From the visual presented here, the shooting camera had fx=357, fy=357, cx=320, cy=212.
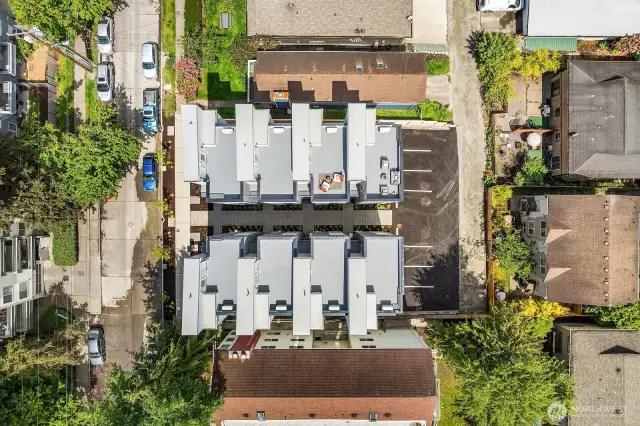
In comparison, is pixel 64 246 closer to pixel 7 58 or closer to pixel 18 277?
pixel 18 277

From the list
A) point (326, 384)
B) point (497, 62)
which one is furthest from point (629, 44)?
point (326, 384)

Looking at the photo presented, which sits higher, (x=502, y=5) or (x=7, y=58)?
(x=502, y=5)

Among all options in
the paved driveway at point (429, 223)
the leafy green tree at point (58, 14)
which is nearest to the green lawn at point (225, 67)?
the leafy green tree at point (58, 14)

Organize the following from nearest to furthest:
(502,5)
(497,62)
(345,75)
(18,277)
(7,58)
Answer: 1. (345,75)
2. (18,277)
3. (7,58)
4. (497,62)
5. (502,5)

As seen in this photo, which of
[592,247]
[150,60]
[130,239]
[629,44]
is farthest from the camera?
[130,239]

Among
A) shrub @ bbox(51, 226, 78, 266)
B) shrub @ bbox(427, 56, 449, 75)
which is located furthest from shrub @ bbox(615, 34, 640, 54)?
shrub @ bbox(51, 226, 78, 266)

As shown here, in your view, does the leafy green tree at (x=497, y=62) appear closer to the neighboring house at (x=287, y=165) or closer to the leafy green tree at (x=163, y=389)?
the neighboring house at (x=287, y=165)

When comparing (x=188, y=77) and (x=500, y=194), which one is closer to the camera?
(x=500, y=194)

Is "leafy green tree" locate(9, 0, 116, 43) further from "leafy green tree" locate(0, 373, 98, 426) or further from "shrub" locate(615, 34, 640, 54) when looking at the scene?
"shrub" locate(615, 34, 640, 54)
